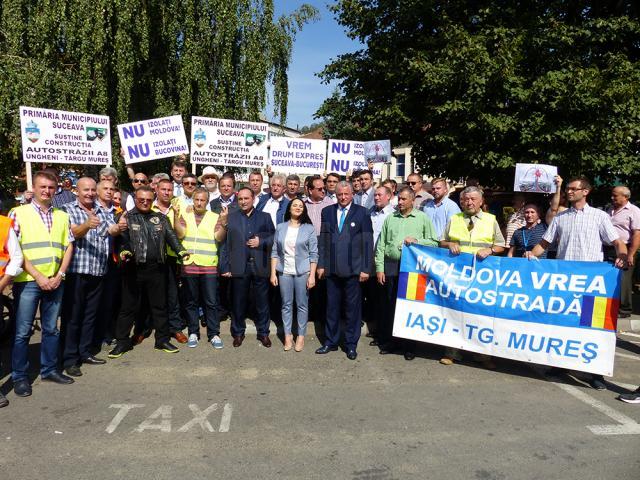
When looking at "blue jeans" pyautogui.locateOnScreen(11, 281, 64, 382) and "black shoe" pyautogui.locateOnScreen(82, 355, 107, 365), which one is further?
"black shoe" pyautogui.locateOnScreen(82, 355, 107, 365)

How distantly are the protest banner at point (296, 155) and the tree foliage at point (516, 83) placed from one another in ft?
15.7

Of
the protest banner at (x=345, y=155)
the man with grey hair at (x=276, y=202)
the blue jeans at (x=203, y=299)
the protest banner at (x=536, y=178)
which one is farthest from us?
the protest banner at (x=345, y=155)

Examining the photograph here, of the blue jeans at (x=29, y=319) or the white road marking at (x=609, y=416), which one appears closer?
the white road marking at (x=609, y=416)

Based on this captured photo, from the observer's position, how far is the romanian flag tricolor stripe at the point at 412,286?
232 inches

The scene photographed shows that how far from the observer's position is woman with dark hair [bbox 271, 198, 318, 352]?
600cm

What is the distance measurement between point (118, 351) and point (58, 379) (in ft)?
2.99

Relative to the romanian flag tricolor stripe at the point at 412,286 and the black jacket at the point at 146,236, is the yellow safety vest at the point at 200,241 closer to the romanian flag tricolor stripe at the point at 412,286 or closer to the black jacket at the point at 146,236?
the black jacket at the point at 146,236

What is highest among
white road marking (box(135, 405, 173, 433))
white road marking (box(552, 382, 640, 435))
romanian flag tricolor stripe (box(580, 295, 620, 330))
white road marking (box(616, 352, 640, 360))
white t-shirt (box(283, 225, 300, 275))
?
white t-shirt (box(283, 225, 300, 275))

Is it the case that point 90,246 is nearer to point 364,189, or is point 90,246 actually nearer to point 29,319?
point 29,319

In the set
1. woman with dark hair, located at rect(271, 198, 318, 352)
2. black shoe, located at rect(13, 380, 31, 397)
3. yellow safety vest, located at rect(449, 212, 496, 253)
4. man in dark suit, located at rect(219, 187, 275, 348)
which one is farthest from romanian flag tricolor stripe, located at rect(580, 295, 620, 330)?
black shoe, located at rect(13, 380, 31, 397)

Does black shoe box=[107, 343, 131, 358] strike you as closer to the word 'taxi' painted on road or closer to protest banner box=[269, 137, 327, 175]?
the word 'taxi' painted on road

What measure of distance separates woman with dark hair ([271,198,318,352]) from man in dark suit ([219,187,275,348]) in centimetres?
17

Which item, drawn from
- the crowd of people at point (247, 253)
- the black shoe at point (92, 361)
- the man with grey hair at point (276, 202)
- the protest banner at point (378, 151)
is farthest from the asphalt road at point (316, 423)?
the protest banner at point (378, 151)

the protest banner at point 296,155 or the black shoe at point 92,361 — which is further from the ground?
the protest banner at point 296,155
